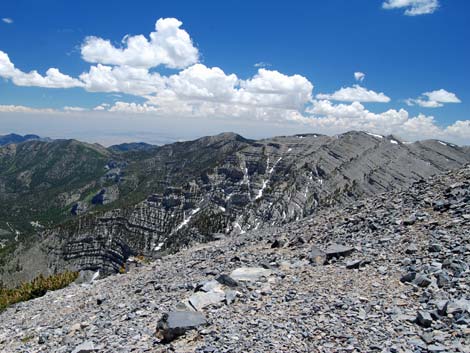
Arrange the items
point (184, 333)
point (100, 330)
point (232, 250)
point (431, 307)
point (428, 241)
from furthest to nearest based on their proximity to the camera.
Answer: point (232, 250), point (428, 241), point (100, 330), point (184, 333), point (431, 307)

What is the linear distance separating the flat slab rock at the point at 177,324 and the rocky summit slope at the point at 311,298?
0.14ft

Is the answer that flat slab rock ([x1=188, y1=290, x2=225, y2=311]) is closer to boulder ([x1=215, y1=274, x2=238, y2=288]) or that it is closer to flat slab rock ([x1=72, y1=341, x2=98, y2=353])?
boulder ([x1=215, y1=274, x2=238, y2=288])

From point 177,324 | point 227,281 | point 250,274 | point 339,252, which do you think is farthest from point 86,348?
point 339,252

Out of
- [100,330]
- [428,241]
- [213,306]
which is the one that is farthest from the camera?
[428,241]

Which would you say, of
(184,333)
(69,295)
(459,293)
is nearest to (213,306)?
(184,333)

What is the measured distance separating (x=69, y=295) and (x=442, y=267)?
28.9 m

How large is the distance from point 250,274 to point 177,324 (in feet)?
21.3

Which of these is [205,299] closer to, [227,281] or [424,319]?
[227,281]

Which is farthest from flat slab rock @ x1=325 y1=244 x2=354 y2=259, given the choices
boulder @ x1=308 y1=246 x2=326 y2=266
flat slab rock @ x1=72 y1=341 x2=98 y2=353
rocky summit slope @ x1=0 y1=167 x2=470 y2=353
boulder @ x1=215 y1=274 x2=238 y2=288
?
flat slab rock @ x1=72 y1=341 x2=98 y2=353

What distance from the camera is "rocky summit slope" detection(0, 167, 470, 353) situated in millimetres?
13219

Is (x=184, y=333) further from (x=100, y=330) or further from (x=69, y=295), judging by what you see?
(x=69, y=295)

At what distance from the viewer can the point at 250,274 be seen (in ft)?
68.6

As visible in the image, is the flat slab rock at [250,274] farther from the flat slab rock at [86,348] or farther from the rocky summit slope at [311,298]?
the flat slab rock at [86,348]

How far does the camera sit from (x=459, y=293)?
14.9m
